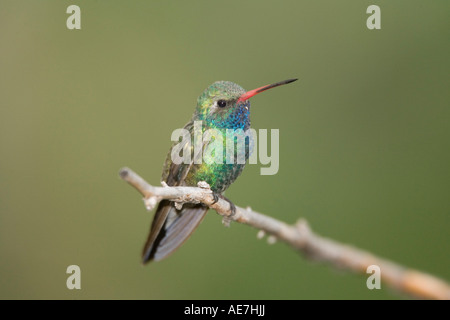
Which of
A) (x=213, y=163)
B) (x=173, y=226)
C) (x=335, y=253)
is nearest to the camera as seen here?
(x=335, y=253)

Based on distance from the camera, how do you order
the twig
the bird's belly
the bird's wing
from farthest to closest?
the bird's wing, the bird's belly, the twig

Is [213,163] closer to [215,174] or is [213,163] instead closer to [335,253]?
[215,174]

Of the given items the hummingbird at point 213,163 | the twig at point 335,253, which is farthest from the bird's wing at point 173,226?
the twig at point 335,253

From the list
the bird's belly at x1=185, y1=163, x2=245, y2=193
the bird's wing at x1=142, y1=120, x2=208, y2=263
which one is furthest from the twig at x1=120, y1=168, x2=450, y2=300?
the bird's wing at x1=142, y1=120, x2=208, y2=263

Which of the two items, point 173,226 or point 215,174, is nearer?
point 215,174

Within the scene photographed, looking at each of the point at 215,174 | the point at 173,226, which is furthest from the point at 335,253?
the point at 173,226

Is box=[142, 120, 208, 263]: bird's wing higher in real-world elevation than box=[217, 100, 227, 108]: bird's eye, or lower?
lower

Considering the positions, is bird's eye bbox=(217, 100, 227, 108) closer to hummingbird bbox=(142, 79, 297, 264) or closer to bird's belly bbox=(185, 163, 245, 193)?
hummingbird bbox=(142, 79, 297, 264)

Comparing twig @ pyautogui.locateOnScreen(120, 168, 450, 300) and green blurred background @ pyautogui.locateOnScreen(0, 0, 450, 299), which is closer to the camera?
twig @ pyautogui.locateOnScreen(120, 168, 450, 300)

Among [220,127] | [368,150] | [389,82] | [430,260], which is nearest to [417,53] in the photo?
[389,82]

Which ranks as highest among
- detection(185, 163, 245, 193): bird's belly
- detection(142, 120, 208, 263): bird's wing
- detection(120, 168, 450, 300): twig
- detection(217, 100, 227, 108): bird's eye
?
detection(217, 100, 227, 108): bird's eye

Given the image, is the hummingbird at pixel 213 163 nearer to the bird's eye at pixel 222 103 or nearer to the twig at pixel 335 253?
the bird's eye at pixel 222 103
